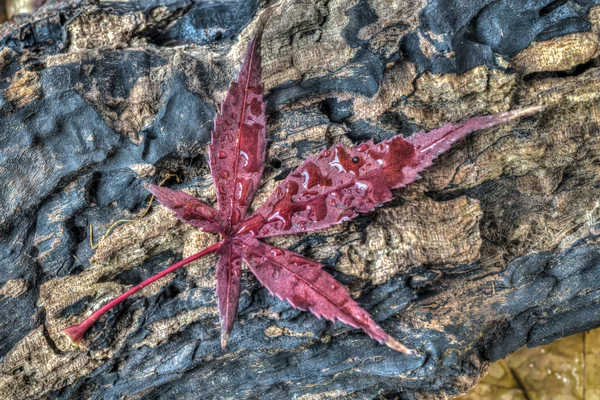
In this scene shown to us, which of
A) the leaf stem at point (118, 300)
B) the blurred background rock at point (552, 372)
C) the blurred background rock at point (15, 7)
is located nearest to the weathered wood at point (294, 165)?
the leaf stem at point (118, 300)

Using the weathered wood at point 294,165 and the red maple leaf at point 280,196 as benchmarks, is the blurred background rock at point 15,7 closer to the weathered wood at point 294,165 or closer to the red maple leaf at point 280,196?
the weathered wood at point 294,165

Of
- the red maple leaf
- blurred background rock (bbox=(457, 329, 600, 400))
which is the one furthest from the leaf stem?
blurred background rock (bbox=(457, 329, 600, 400))

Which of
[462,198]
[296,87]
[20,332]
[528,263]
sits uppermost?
[296,87]

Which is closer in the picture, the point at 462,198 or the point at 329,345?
the point at 462,198

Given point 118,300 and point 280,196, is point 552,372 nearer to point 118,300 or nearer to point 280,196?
point 280,196

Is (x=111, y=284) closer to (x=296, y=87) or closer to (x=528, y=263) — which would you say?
(x=296, y=87)

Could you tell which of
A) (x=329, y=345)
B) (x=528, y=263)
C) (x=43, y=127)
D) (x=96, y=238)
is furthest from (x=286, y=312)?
(x=43, y=127)
